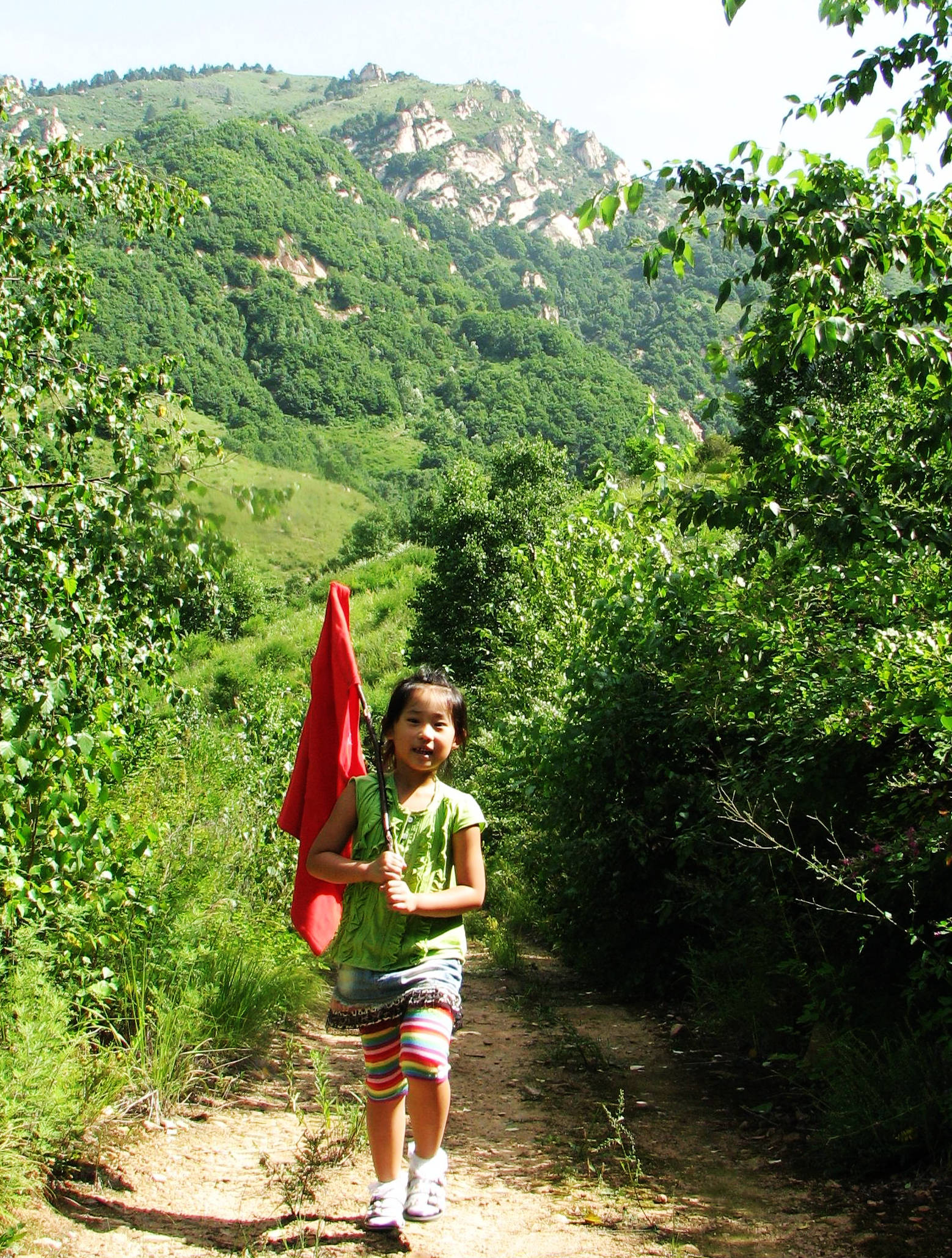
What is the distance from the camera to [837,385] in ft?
100.0

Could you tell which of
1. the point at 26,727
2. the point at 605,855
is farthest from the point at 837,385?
the point at 26,727

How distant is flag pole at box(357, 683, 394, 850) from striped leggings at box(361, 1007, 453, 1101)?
1.77 ft

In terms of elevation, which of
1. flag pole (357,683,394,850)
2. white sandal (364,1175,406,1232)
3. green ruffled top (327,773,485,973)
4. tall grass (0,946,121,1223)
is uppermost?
flag pole (357,683,394,850)

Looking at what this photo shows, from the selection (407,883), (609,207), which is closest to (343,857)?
(407,883)

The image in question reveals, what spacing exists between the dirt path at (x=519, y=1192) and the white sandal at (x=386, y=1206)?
38 millimetres

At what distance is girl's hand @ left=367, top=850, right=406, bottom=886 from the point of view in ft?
10.4

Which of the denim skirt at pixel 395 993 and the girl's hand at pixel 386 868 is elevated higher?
the girl's hand at pixel 386 868

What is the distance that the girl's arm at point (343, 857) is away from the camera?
3.18 m

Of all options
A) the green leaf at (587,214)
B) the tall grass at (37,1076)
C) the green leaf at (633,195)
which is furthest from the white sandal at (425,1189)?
the green leaf at (633,195)

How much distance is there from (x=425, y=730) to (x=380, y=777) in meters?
0.24

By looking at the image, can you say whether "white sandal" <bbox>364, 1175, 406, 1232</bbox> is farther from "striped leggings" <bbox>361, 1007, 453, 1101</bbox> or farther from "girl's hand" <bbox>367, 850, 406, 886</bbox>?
"girl's hand" <bbox>367, 850, 406, 886</bbox>

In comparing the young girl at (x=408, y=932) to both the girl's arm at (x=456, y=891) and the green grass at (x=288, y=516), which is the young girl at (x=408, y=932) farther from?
the green grass at (x=288, y=516)

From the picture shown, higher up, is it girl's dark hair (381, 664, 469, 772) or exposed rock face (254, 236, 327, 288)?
exposed rock face (254, 236, 327, 288)

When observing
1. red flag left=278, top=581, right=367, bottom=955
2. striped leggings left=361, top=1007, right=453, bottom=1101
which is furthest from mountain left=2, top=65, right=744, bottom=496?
striped leggings left=361, top=1007, right=453, bottom=1101
